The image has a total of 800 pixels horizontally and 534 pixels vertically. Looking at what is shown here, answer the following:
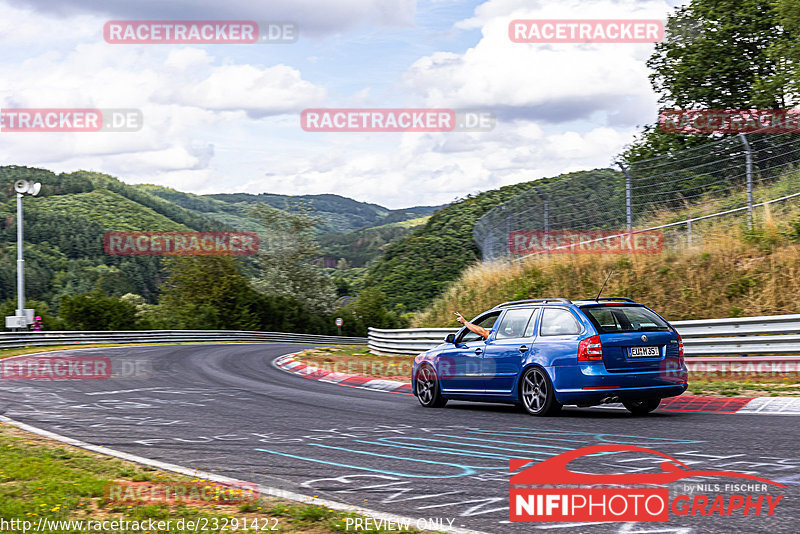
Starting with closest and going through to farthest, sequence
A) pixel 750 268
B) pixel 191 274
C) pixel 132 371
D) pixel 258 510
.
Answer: pixel 258 510 < pixel 750 268 < pixel 132 371 < pixel 191 274

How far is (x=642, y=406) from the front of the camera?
1115cm

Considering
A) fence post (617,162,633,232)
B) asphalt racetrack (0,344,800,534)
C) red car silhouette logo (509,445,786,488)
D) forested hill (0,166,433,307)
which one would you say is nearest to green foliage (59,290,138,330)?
forested hill (0,166,433,307)

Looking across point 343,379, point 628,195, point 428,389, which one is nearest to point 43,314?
point 343,379

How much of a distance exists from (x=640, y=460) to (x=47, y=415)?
8765 millimetres

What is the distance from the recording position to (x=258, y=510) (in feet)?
18.6

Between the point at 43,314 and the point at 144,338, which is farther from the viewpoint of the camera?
the point at 144,338

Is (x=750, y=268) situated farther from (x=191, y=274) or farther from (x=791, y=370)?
(x=191, y=274)

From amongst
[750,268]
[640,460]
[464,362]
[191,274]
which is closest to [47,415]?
[464,362]

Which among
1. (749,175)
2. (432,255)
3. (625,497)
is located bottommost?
(625,497)

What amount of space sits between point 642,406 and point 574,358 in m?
1.50

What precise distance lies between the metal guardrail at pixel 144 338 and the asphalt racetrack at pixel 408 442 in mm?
21355

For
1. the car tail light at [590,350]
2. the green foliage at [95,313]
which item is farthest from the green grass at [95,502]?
the green foliage at [95,313]

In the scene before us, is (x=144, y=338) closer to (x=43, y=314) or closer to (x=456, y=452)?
(x=43, y=314)

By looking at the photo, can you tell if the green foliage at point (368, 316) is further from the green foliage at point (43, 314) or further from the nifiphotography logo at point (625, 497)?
the nifiphotography logo at point (625, 497)
